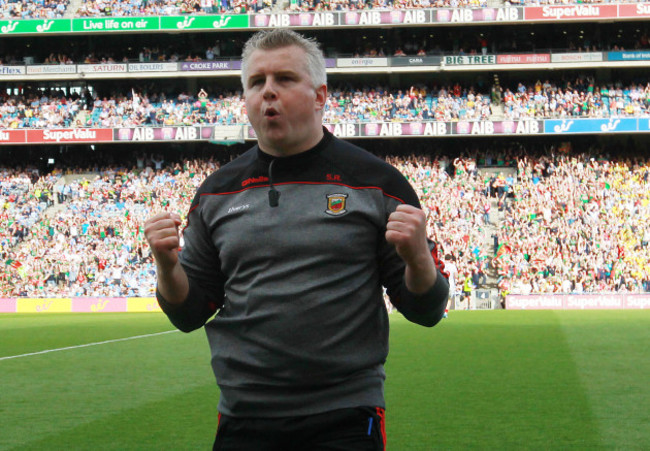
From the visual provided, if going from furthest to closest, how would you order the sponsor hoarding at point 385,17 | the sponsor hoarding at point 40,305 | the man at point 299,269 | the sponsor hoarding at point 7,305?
1. the sponsor hoarding at point 385,17
2. the sponsor hoarding at point 7,305
3. the sponsor hoarding at point 40,305
4. the man at point 299,269

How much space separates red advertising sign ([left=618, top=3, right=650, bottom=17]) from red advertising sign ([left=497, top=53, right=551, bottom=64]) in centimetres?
406

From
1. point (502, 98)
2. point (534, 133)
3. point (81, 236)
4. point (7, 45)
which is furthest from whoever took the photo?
point (7, 45)

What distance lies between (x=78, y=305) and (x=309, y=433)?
117 ft

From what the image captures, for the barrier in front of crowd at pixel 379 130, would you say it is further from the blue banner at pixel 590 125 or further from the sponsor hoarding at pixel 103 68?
the sponsor hoarding at pixel 103 68

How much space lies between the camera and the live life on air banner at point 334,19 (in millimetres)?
45531

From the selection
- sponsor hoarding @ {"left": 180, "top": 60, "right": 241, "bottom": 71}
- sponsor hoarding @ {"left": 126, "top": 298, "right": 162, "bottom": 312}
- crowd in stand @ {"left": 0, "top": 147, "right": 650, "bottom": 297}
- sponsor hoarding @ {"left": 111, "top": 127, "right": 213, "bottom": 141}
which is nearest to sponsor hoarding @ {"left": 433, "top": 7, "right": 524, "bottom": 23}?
crowd in stand @ {"left": 0, "top": 147, "right": 650, "bottom": 297}

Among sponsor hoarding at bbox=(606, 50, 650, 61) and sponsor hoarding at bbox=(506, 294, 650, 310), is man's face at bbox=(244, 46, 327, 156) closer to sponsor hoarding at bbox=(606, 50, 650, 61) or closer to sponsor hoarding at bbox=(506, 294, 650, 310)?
sponsor hoarding at bbox=(506, 294, 650, 310)

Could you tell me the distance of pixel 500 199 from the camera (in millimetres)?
42094

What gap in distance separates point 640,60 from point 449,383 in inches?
1451

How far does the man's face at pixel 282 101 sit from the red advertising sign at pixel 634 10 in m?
45.6

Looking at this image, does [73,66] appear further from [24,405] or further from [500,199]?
[24,405]

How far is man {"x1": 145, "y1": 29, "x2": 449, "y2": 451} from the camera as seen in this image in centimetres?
311

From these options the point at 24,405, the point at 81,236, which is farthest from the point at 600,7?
the point at 24,405

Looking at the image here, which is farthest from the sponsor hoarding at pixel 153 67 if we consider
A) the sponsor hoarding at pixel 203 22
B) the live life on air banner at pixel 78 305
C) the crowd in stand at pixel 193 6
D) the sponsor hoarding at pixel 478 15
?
the live life on air banner at pixel 78 305
